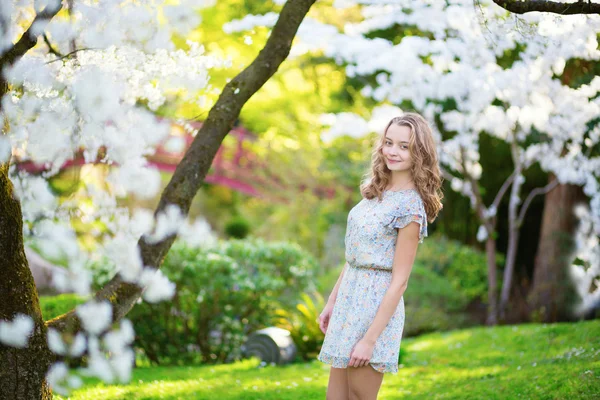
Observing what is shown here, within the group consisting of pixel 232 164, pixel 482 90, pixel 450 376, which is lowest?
pixel 450 376

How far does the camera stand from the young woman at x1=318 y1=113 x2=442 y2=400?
2.57 meters

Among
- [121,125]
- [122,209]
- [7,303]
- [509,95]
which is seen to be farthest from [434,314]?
[7,303]

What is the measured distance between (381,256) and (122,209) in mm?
2541

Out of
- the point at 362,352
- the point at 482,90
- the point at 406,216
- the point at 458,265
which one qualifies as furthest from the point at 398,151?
the point at 458,265

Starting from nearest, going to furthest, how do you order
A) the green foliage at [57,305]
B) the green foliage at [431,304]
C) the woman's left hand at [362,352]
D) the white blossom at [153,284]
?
1. the woman's left hand at [362,352]
2. the white blossom at [153,284]
3. the green foliage at [57,305]
4. the green foliage at [431,304]

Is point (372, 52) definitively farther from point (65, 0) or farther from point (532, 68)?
point (65, 0)

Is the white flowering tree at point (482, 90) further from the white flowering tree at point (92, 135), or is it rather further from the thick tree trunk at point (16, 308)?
the thick tree trunk at point (16, 308)

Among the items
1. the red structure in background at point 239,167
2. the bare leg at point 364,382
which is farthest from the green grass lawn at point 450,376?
the red structure in background at point 239,167

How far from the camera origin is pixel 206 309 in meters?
6.55

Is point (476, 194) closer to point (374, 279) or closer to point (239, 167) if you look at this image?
point (374, 279)

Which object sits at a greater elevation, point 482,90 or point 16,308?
point 482,90

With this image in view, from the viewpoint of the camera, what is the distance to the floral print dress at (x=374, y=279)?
2602mm

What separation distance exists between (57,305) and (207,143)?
3.03 metres

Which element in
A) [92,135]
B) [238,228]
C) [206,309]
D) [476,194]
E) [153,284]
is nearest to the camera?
[153,284]
